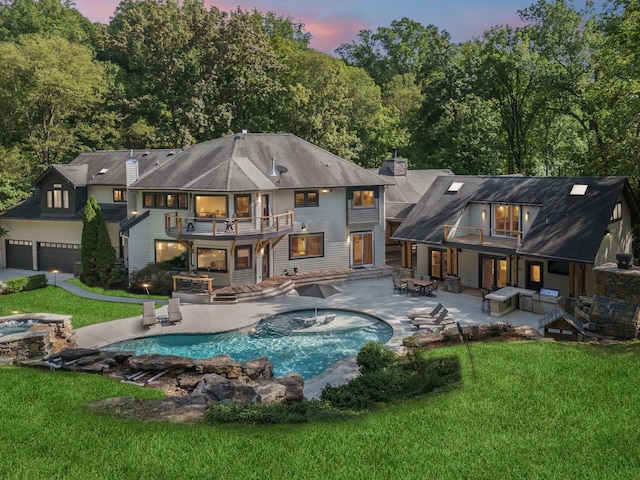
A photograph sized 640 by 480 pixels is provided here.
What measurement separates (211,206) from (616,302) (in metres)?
18.1

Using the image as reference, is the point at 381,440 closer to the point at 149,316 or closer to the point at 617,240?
the point at 149,316

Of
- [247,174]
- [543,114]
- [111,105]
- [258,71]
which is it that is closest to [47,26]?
[111,105]

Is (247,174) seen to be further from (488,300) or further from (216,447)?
(216,447)

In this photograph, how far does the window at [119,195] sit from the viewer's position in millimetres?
32656

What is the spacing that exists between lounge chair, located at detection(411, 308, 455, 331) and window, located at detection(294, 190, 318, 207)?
37.2 ft

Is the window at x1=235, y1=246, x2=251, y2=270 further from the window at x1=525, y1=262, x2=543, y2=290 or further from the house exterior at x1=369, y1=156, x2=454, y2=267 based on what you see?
the window at x1=525, y1=262, x2=543, y2=290

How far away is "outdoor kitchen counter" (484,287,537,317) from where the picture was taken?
2161 cm

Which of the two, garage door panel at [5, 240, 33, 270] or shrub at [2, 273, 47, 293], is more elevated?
garage door panel at [5, 240, 33, 270]

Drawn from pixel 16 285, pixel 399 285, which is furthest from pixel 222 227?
pixel 16 285

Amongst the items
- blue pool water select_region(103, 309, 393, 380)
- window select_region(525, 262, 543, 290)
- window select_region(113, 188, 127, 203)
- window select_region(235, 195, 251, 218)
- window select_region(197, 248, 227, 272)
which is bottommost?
blue pool water select_region(103, 309, 393, 380)

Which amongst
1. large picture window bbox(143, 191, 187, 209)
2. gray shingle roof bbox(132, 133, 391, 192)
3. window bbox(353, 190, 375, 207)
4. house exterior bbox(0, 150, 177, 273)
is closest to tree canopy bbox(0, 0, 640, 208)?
house exterior bbox(0, 150, 177, 273)

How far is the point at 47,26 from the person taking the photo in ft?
176

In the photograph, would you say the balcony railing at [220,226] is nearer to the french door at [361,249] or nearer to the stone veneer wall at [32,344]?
the french door at [361,249]

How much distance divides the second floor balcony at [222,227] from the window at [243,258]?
126 centimetres
